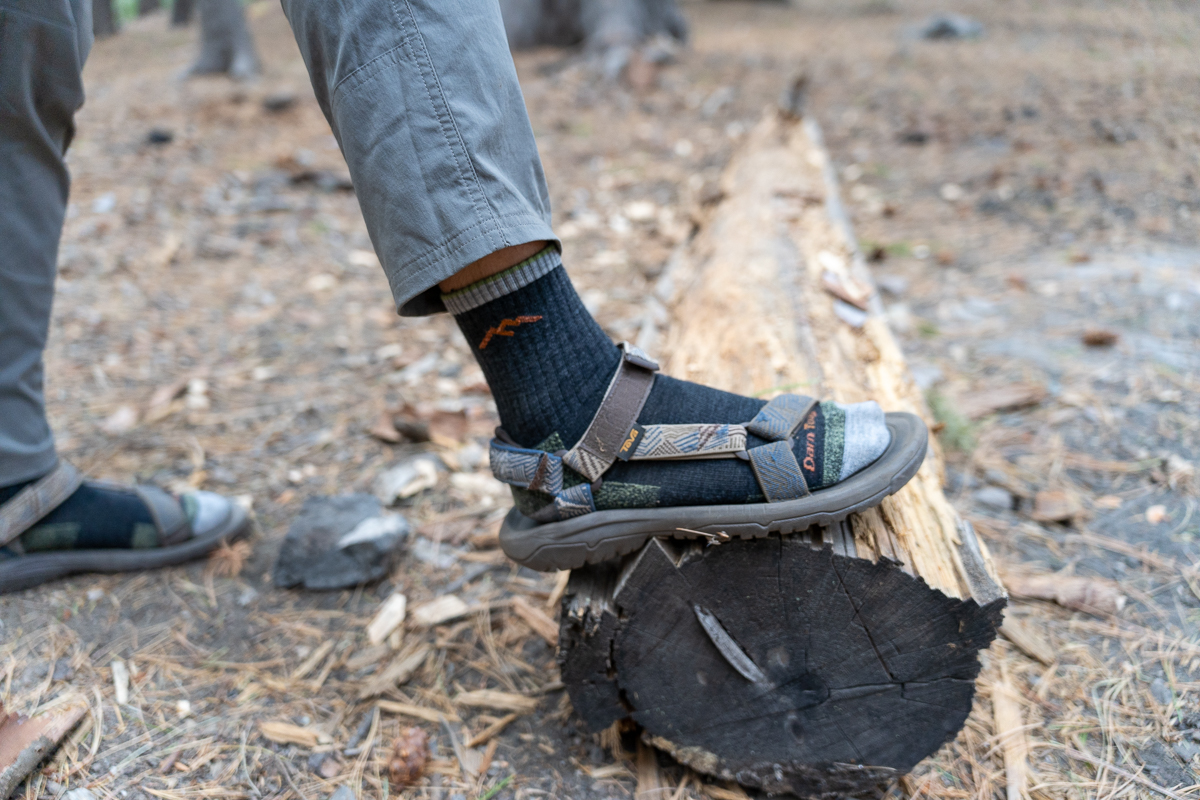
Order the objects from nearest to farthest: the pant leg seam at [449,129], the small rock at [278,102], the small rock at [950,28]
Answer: the pant leg seam at [449,129] < the small rock at [278,102] < the small rock at [950,28]

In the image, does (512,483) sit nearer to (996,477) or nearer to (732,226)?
(996,477)

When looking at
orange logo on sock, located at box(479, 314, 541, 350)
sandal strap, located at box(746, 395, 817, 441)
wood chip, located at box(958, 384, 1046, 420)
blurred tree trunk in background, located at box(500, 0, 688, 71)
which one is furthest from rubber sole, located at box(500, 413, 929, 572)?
blurred tree trunk in background, located at box(500, 0, 688, 71)

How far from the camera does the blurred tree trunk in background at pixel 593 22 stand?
673 centimetres

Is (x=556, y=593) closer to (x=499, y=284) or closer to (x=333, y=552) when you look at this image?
(x=333, y=552)

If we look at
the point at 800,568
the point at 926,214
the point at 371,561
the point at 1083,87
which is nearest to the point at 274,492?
the point at 371,561

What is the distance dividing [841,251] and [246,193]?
304 cm

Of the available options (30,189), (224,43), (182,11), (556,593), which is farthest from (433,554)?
(182,11)

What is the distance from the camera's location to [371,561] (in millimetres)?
1593

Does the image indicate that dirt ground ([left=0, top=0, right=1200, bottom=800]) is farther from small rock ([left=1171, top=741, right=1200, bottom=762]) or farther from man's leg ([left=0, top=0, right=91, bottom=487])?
man's leg ([left=0, top=0, right=91, bottom=487])

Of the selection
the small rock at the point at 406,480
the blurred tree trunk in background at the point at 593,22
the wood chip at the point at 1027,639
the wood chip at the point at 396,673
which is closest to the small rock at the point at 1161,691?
Result: the wood chip at the point at 1027,639

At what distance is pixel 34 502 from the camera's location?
1.38 metres

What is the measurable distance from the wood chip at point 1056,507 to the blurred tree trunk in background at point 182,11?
10567 millimetres

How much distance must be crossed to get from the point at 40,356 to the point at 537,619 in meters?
1.14

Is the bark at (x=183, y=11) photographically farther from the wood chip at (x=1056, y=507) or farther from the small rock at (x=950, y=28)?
the wood chip at (x=1056, y=507)
